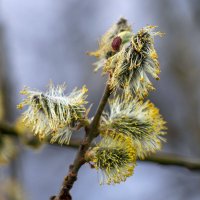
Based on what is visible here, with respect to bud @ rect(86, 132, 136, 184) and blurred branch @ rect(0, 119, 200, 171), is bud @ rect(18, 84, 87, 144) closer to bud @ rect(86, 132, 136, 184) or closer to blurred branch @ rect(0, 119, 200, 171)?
bud @ rect(86, 132, 136, 184)

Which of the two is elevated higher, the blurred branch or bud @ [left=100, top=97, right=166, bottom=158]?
bud @ [left=100, top=97, right=166, bottom=158]

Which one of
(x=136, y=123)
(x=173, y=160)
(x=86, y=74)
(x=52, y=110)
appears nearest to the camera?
(x=52, y=110)

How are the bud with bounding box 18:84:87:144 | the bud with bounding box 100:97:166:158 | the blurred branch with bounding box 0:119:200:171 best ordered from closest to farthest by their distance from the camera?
the bud with bounding box 18:84:87:144 < the bud with bounding box 100:97:166:158 < the blurred branch with bounding box 0:119:200:171

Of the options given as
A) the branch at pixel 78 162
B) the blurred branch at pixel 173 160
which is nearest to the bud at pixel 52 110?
the branch at pixel 78 162

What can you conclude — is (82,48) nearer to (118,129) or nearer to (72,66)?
(72,66)

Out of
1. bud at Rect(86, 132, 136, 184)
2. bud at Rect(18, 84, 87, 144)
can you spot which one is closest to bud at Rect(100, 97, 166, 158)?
bud at Rect(86, 132, 136, 184)

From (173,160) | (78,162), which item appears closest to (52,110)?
(78,162)

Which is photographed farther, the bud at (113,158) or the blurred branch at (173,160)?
the blurred branch at (173,160)

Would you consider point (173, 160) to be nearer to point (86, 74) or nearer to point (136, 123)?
point (136, 123)

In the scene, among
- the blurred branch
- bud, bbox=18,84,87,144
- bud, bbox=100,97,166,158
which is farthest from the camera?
the blurred branch

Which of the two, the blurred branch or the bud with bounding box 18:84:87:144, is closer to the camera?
the bud with bounding box 18:84:87:144

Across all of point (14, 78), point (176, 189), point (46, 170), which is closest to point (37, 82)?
point (46, 170)

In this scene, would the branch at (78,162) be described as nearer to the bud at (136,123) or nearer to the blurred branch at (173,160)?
the bud at (136,123)
